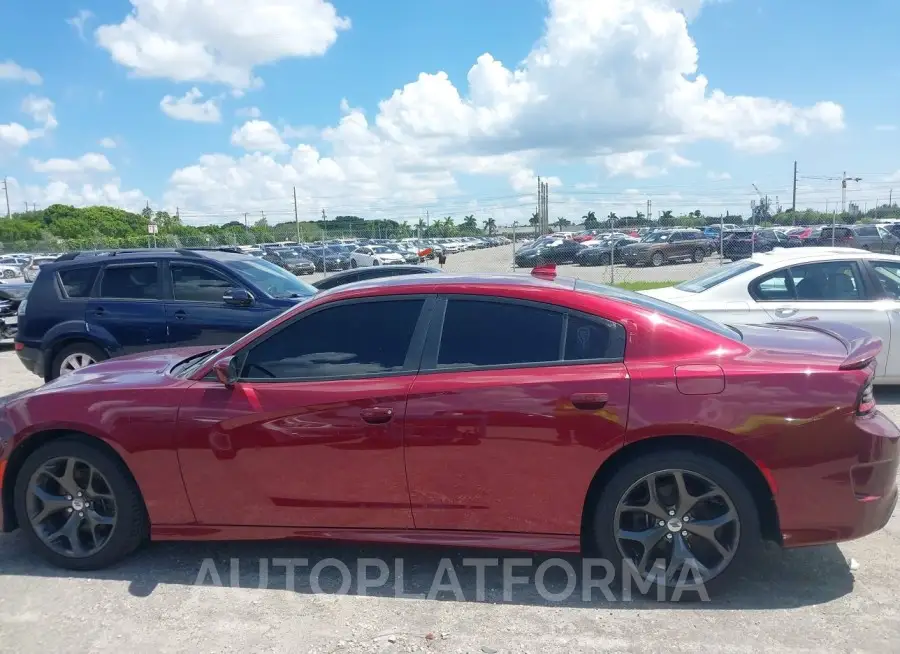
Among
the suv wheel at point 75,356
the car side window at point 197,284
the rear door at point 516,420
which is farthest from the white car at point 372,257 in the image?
the rear door at point 516,420

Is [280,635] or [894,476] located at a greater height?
[894,476]

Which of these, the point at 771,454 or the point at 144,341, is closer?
the point at 771,454

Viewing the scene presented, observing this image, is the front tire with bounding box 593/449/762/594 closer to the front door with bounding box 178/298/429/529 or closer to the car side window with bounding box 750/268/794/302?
the front door with bounding box 178/298/429/529

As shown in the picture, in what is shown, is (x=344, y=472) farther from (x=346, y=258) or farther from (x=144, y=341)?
(x=346, y=258)

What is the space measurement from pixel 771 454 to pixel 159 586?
3131mm

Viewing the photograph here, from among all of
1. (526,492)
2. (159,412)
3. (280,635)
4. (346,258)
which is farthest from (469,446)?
(346,258)

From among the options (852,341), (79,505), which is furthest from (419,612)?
(852,341)

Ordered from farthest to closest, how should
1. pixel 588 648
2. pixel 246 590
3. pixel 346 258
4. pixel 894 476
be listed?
pixel 346 258, pixel 246 590, pixel 894 476, pixel 588 648

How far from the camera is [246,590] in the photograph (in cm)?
373

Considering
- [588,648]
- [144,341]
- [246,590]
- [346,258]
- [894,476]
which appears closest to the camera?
[588,648]

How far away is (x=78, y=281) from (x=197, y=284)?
54.5 inches

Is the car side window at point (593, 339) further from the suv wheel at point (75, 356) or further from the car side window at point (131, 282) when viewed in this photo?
the suv wheel at point (75, 356)

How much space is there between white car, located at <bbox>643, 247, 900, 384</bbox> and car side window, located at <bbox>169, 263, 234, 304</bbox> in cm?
451

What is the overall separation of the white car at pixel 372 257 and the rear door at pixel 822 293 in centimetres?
2781
